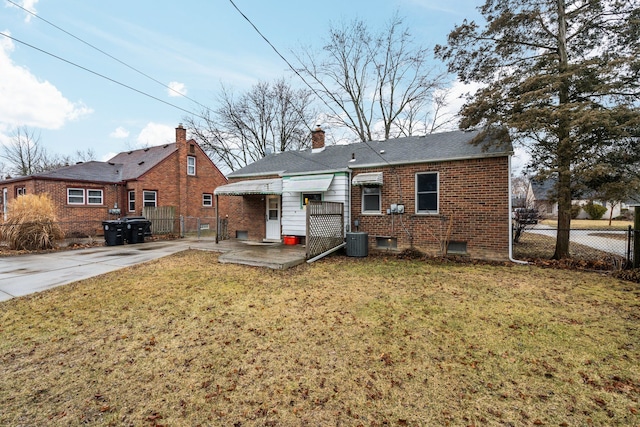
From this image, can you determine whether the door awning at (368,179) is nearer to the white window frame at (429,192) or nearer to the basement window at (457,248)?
the white window frame at (429,192)

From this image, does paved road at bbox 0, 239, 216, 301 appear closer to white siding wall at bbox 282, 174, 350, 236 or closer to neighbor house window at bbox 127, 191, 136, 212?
white siding wall at bbox 282, 174, 350, 236

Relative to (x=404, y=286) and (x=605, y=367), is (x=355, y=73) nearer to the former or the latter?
(x=404, y=286)

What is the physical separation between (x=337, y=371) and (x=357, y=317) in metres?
1.51

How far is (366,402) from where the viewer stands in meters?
2.59

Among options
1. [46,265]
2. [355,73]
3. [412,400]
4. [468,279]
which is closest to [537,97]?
[468,279]

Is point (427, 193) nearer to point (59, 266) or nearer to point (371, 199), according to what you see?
point (371, 199)

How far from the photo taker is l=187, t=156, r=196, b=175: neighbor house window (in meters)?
20.0

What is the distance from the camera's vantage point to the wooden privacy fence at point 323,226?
876cm

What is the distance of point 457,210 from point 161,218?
1592cm

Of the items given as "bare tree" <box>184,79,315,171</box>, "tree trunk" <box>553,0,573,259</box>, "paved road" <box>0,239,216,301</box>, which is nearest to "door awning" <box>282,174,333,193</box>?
"paved road" <box>0,239,216,301</box>

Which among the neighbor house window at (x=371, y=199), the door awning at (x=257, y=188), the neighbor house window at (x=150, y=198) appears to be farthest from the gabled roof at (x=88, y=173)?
the neighbor house window at (x=371, y=199)

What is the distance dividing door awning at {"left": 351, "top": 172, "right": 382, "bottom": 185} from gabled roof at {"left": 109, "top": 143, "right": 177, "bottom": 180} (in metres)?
14.6

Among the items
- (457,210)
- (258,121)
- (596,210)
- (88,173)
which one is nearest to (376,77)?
(258,121)

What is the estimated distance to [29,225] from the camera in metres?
11.1
